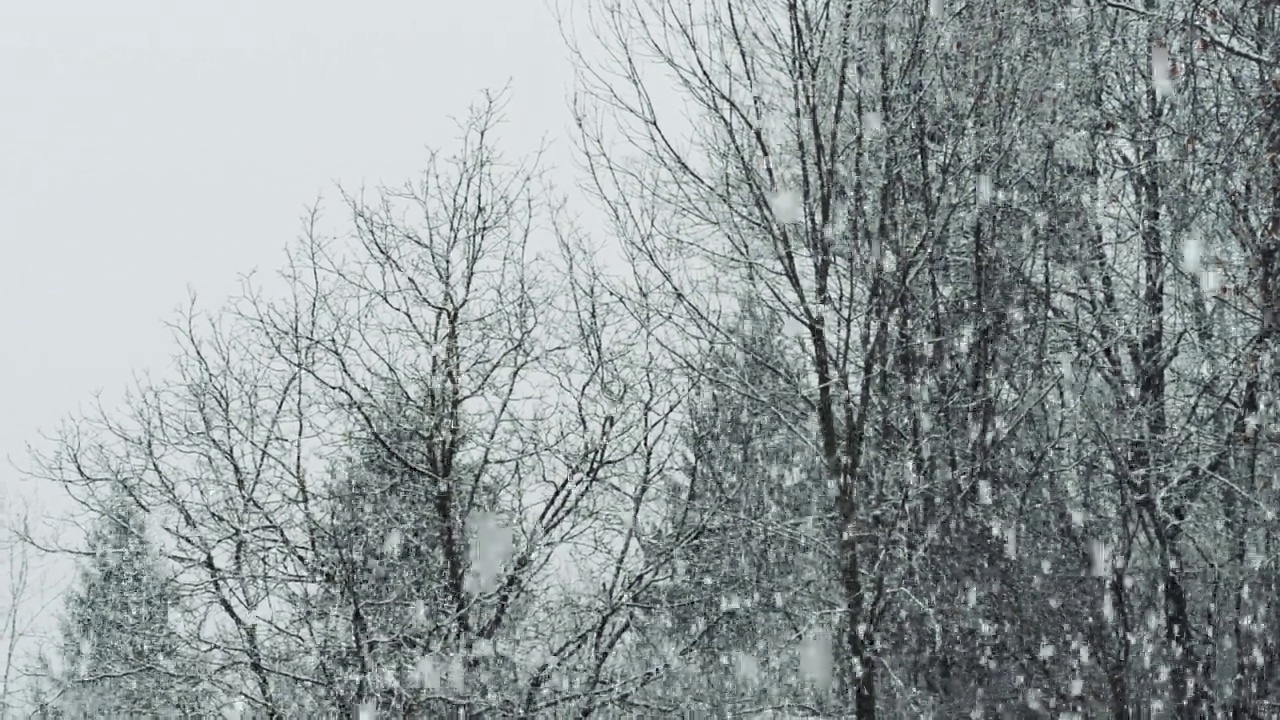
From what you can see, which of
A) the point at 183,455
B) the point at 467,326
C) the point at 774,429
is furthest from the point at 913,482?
the point at 183,455

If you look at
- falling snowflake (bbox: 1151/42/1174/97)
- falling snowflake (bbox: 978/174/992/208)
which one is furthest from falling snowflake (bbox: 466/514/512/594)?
falling snowflake (bbox: 1151/42/1174/97)

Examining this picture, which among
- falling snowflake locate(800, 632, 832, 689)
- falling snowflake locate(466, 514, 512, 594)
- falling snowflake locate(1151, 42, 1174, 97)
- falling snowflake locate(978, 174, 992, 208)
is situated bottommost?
falling snowflake locate(800, 632, 832, 689)

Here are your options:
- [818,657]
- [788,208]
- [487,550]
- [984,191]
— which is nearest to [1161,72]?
[984,191]

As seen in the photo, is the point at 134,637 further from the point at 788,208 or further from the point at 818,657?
the point at 788,208

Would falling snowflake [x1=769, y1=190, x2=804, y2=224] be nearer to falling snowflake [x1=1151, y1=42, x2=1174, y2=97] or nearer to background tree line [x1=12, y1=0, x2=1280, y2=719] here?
background tree line [x1=12, y1=0, x2=1280, y2=719]

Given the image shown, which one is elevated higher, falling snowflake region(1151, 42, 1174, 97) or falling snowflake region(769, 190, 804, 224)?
falling snowflake region(1151, 42, 1174, 97)

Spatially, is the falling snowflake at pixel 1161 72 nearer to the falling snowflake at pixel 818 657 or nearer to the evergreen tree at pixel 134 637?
the falling snowflake at pixel 818 657

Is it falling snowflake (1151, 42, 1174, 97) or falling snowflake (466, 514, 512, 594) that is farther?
falling snowflake (466, 514, 512, 594)

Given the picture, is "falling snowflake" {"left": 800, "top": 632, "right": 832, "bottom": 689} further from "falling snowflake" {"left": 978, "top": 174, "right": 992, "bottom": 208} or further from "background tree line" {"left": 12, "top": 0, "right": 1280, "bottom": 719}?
"falling snowflake" {"left": 978, "top": 174, "right": 992, "bottom": 208}

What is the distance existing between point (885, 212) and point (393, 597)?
5.67 m

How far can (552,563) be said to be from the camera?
34.2 feet

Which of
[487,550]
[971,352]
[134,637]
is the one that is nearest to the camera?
[971,352]

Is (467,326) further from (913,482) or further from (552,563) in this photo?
(913,482)

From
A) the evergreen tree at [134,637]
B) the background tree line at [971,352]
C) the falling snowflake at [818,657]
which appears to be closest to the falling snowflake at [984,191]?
the background tree line at [971,352]
